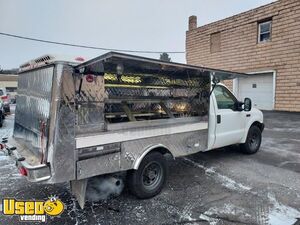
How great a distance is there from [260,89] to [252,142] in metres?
7.99

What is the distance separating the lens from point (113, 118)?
3623 millimetres

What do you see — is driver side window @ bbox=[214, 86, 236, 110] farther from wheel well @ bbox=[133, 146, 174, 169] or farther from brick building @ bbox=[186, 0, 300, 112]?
brick building @ bbox=[186, 0, 300, 112]

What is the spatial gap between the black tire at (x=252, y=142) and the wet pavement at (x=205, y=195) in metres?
0.18

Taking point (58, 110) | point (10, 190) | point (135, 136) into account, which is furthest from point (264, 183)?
point (10, 190)

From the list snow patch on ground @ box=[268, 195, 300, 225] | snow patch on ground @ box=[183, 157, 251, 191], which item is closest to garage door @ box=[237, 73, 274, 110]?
snow patch on ground @ box=[183, 157, 251, 191]

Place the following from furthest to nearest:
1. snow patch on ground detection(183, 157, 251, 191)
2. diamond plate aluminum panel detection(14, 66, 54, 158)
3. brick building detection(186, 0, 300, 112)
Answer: brick building detection(186, 0, 300, 112)
snow patch on ground detection(183, 157, 251, 191)
diamond plate aluminum panel detection(14, 66, 54, 158)

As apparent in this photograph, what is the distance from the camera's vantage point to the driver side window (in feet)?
16.2

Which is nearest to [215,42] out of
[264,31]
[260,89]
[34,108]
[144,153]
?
[264,31]

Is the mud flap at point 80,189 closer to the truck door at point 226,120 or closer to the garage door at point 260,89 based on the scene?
the truck door at point 226,120

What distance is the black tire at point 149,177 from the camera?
3458mm

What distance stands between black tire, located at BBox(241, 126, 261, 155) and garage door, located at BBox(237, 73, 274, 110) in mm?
7085

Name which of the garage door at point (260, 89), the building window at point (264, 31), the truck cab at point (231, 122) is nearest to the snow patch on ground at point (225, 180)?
the truck cab at point (231, 122)

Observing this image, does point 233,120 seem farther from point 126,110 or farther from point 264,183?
point 126,110

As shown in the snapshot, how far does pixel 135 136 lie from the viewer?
3398 millimetres
